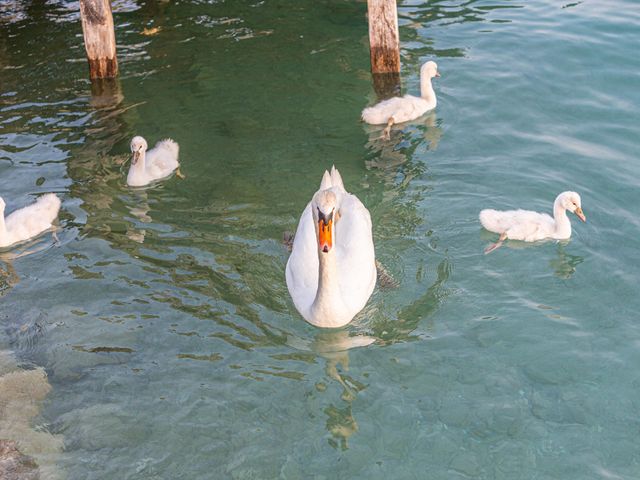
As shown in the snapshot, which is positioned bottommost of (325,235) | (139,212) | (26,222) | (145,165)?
A: (139,212)

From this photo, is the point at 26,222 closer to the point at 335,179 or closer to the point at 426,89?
the point at 335,179

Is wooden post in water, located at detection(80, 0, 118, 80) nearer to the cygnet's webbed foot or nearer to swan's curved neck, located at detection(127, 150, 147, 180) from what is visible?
swan's curved neck, located at detection(127, 150, 147, 180)

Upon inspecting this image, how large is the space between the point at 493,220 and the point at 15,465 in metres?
5.14

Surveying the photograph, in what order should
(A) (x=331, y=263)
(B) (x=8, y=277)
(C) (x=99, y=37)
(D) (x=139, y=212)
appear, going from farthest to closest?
1. (C) (x=99, y=37)
2. (D) (x=139, y=212)
3. (B) (x=8, y=277)
4. (A) (x=331, y=263)

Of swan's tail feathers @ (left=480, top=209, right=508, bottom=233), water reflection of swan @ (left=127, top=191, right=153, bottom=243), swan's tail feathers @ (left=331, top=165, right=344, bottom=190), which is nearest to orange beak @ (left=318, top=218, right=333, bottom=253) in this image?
swan's tail feathers @ (left=331, top=165, right=344, bottom=190)

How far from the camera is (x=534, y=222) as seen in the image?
883cm

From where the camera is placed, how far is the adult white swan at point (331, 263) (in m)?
7.23

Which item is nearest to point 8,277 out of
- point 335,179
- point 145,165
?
point 145,165

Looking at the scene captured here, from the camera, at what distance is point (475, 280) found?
27.2 ft

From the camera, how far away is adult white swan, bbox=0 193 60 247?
9523 millimetres

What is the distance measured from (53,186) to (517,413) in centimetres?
668

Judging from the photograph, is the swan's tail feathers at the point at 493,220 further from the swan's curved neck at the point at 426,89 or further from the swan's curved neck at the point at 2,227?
the swan's curved neck at the point at 2,227

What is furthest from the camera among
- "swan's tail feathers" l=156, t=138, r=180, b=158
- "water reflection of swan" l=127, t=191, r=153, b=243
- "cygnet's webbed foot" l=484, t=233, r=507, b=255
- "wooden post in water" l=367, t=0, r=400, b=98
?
"wooden post in water" l=367, t=0, r=400, b=98

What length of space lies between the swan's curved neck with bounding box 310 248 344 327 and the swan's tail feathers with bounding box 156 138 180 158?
406 centimetres
